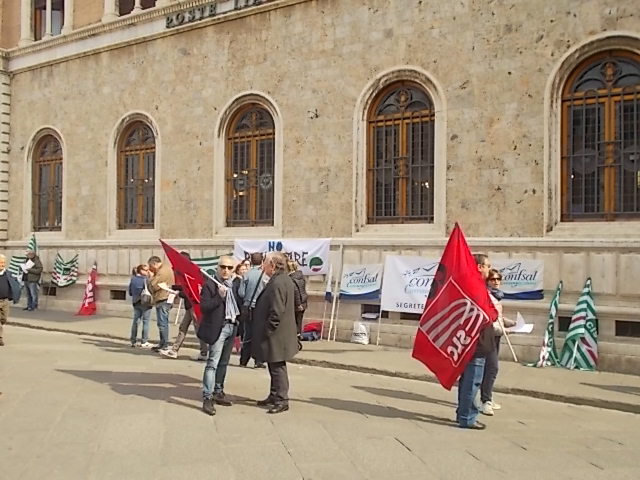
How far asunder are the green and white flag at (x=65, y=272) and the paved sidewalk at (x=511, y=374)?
3.70 m

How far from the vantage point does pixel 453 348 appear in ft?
26.0

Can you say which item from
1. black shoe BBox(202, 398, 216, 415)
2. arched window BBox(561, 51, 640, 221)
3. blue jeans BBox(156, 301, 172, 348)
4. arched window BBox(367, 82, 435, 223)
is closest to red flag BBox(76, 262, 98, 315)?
blue jeans BBox(156, 301, 172, 348)

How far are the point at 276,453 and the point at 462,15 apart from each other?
9.84 meters

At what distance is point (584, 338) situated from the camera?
11648 millimetres

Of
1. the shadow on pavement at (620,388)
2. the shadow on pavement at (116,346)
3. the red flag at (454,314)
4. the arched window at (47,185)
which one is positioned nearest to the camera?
Result: the red flag at (454,314)

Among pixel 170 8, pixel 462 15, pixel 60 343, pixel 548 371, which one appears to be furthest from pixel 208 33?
pixel 548 371

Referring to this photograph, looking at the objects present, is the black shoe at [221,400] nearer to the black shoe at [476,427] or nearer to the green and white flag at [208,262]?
the black shoe at [476,427]

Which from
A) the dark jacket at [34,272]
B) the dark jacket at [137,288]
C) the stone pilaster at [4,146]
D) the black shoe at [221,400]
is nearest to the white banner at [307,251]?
the dark jacket at [137,288]

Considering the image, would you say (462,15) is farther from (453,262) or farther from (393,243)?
(453,262)

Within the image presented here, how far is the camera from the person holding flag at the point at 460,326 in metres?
7.66

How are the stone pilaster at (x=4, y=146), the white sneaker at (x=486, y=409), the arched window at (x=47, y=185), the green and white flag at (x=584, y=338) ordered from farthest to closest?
Result: 1. the stone pilaster at (x=4, y=146)
2. the arched window at (x=47, y=185)
3. the green and white flag at (x=584, y=338)
4. the white sneaker at (x=486, y=409)

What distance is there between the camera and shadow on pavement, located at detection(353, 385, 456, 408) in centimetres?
920

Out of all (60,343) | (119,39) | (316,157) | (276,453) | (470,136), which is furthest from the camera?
(119,39)

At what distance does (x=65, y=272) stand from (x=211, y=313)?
1292cm
